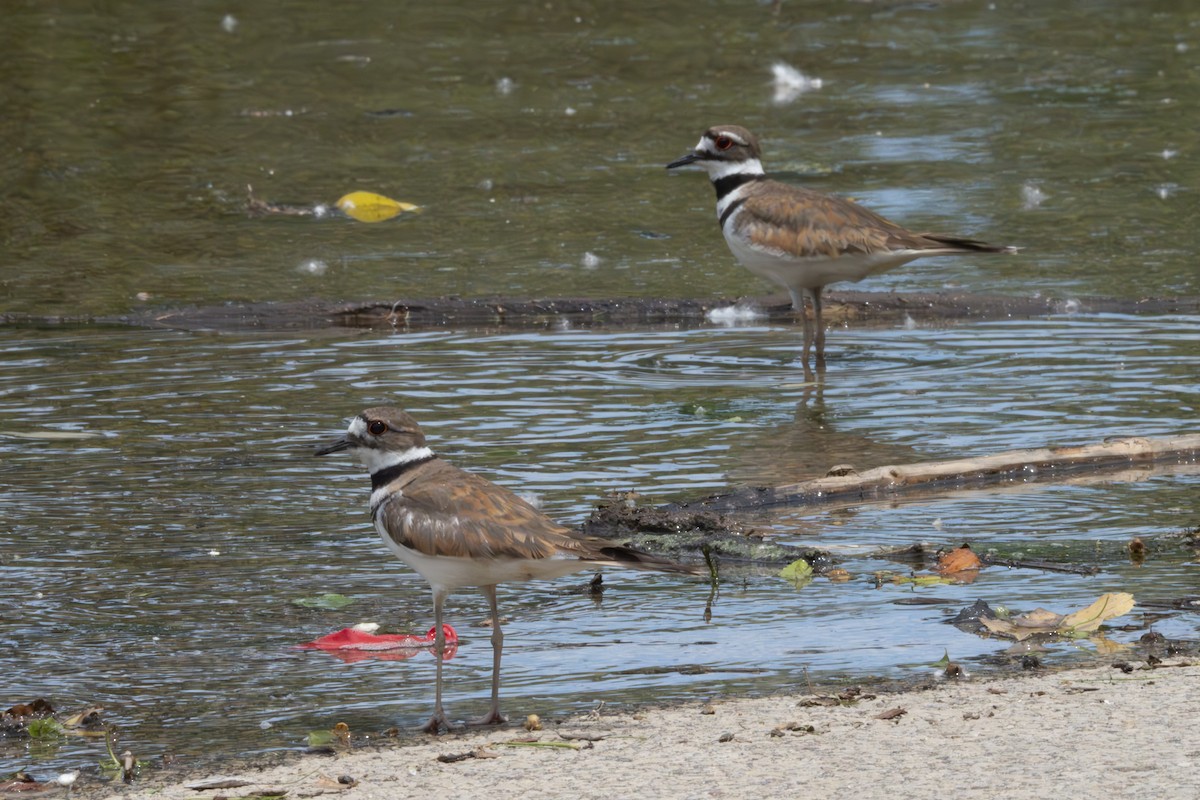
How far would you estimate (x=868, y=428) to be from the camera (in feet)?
33.5

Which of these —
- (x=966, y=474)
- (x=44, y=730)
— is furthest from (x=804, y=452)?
(x=44, y=730)

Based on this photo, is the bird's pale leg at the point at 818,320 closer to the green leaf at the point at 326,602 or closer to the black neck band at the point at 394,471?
the green leaf at the point at 326,602

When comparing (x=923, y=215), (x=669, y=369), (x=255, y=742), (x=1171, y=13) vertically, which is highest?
(x=1171, y=13)

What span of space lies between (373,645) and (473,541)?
0.90 metres

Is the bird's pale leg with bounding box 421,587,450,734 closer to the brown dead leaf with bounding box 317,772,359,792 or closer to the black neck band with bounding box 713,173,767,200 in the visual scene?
the brown dead leaf with bounding box 317,772,359,792

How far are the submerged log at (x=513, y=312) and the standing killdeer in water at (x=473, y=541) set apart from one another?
6.77 metres

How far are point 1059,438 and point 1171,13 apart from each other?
14994mm

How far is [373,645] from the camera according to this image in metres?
6.73

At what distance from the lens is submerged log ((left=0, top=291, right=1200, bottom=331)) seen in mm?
13219

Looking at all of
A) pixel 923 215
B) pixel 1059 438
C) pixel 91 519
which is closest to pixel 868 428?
pixel 1059 438

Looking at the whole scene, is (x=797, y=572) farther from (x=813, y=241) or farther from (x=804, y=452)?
(x=813, y=241)

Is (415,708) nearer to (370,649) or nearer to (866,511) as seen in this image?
(370,649)

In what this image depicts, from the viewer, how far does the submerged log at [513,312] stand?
13.2 m

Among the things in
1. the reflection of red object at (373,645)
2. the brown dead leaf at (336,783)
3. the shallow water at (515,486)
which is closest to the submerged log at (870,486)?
the shallow water at (515,486)
